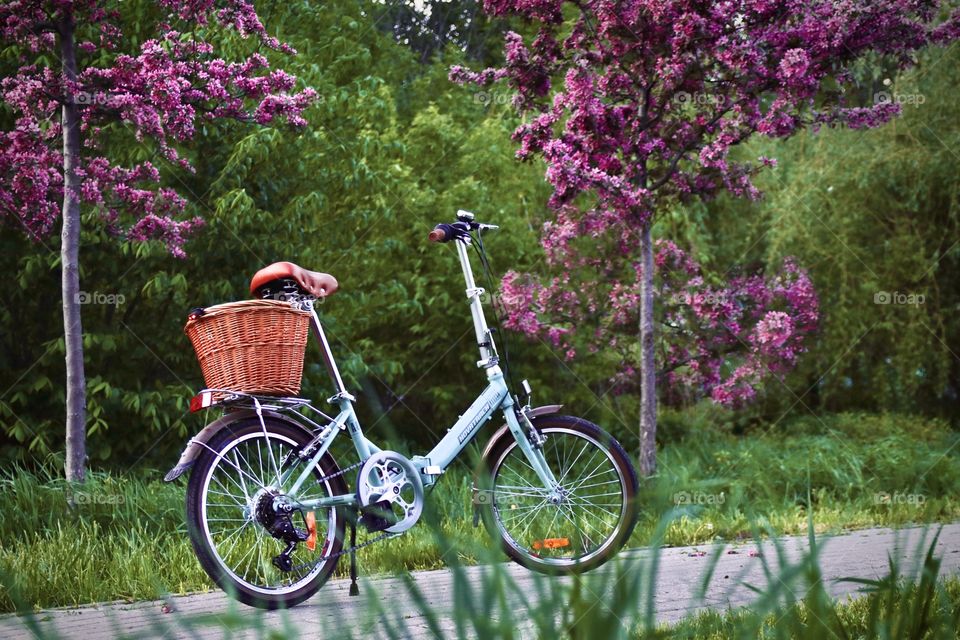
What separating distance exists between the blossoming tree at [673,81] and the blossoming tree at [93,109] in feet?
5.33

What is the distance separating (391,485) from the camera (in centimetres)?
428

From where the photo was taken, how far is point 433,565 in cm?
493

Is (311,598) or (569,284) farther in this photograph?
(569,284)

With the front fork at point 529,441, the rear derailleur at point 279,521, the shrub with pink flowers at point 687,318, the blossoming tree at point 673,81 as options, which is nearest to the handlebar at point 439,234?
the front fork at point 529,441

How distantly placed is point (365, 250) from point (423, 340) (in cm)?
144

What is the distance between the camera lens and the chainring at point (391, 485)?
4195 millimetres

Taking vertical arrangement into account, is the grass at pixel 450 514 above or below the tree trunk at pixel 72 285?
below

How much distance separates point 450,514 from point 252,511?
2.24m

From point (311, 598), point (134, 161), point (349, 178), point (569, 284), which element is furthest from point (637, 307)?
point (311, 598)

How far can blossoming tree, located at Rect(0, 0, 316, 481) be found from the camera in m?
6.28

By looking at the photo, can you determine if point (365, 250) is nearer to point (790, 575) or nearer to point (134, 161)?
point (134, 161)

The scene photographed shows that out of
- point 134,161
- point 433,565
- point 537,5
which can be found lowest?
point 433,565

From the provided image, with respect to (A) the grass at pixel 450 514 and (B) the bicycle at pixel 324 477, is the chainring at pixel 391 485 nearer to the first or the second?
(B) the bicycle at pixel 324 477

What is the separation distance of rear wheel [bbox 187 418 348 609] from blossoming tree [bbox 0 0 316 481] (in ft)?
8.17
